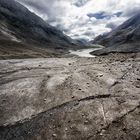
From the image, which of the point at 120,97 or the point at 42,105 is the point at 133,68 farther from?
the point at 42,105

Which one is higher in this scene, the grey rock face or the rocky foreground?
the grey rock face

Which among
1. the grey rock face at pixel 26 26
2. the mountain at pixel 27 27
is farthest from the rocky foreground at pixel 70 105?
the grey rock face at pixel 26 26

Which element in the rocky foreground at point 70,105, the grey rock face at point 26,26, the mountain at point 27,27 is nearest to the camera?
the rocky foreground at point 70,105

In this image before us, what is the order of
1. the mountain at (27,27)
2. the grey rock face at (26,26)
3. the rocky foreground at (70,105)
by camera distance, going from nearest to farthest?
the rocky foreground at (70,105)
the mountain at (27,27)
the grey rock face at (26,26)

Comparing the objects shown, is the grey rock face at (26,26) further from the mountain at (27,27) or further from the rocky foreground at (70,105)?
the rocky foreground at (70,105)

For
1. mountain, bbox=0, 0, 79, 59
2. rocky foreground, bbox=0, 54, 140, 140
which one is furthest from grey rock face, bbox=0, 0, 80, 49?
rocky foreground, bbox=0, 54, 140, 140

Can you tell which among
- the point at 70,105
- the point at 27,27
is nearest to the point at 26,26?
the point at 27,27

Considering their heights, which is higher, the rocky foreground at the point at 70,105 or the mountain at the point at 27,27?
the mountain at the point at 27,27

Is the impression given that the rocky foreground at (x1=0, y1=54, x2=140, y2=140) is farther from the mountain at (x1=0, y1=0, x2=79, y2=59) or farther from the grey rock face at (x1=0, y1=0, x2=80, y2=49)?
the grey rock face at (x1=0, y1=0, x2=80, y2=49)

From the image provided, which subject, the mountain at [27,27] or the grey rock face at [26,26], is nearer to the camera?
the mountain at [27,27]
